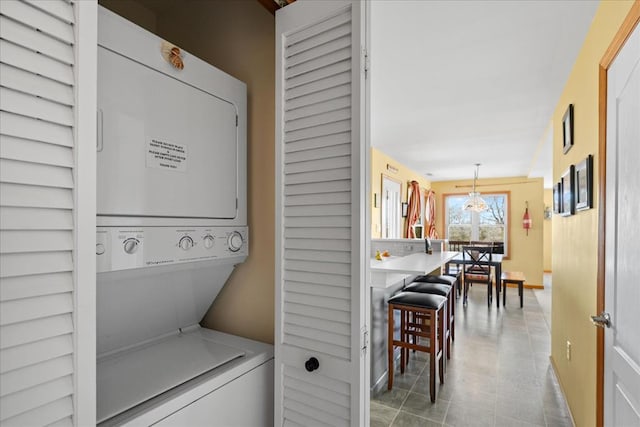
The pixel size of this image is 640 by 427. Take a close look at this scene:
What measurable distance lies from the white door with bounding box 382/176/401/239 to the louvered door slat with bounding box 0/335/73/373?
5276mm

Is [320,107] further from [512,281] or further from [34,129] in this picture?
[512,281]

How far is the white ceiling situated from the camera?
183 centimetres

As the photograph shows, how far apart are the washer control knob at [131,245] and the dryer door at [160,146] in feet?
0.25

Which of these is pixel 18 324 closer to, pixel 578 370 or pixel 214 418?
pixel 214 418

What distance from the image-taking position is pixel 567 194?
2.30m

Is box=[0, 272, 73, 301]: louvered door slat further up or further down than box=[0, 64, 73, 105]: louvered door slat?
further down

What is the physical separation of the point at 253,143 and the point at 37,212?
2.92 feet

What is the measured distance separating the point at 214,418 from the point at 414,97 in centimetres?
294

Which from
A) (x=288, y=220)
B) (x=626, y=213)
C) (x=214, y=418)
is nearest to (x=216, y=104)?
(x=288, y=220)

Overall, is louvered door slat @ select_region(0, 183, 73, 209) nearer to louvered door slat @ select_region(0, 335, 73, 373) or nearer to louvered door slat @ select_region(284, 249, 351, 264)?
louvered door slat @ select_region(0, 335, 73, 373)

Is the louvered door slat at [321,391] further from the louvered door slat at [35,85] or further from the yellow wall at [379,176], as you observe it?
the yellow wall at [379,176]

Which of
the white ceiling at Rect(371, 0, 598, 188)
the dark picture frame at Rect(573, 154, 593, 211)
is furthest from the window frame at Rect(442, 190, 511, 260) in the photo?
the dark picture frame at Rect(573, 154, 593, 211)

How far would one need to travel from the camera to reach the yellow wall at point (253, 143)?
1.37 metres

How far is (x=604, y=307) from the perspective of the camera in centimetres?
145
